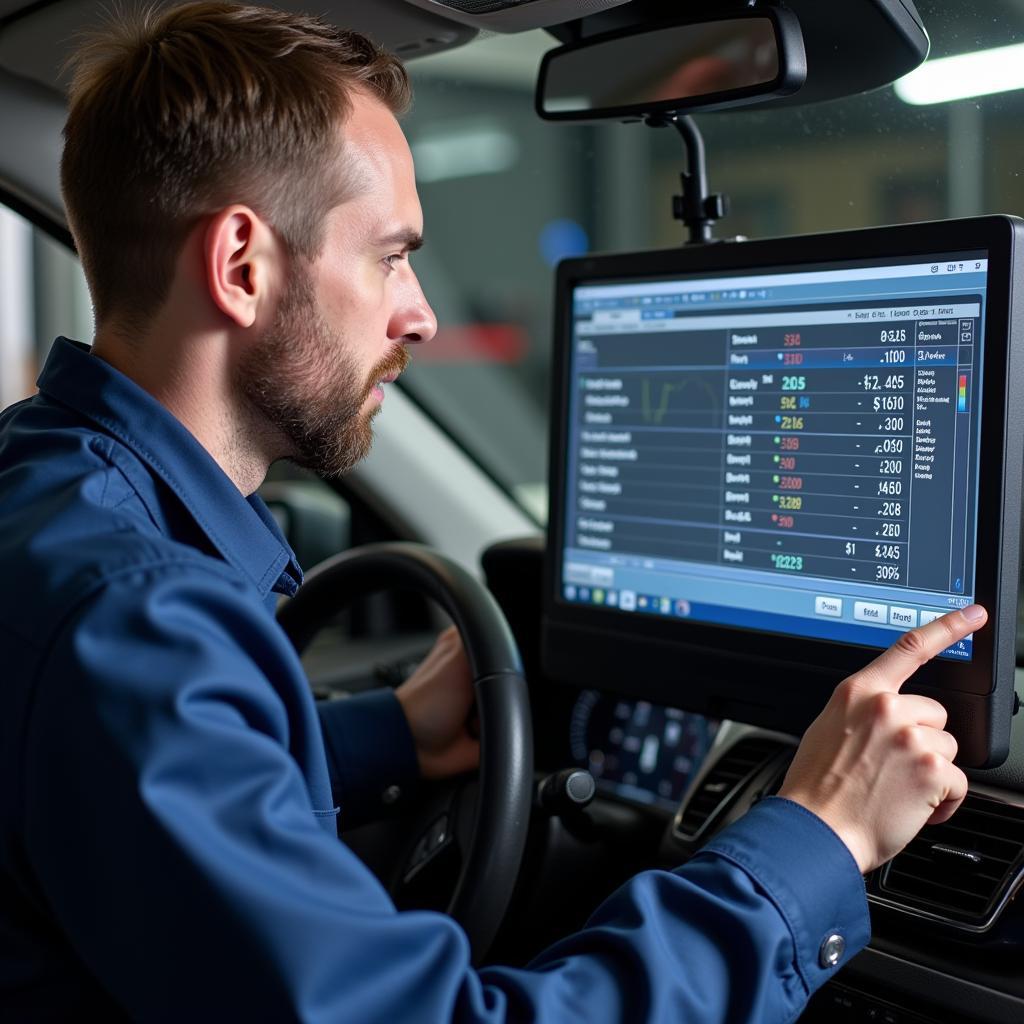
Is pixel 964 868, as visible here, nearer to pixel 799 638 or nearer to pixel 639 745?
pixel 799 638

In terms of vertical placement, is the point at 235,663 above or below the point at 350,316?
below

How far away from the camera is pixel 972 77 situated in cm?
144

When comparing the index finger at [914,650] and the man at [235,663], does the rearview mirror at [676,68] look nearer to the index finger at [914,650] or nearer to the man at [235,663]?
the man at [235,663]

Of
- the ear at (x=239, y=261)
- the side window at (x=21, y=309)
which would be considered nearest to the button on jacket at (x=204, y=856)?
the ear at (x=239, y=261)

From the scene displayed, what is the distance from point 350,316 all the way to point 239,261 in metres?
0.11

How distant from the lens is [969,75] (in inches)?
56.6

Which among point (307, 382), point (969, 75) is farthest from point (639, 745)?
point (969, 75)

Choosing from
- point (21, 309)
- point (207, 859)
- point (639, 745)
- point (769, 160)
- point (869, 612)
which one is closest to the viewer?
point (207, 859)

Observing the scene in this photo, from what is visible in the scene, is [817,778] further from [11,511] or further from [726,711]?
[11,511]

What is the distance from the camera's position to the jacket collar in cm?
95

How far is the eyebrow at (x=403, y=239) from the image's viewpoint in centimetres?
110

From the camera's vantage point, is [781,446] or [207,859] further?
[781,446]

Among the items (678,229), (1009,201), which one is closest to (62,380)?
(1009,201)

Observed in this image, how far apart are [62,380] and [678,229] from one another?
1498 millimetres
